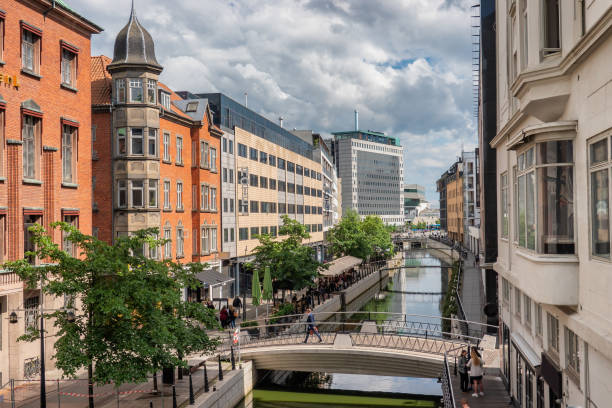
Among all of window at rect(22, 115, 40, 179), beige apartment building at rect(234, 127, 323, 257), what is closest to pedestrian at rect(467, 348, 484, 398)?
window at rect(22, 115, 40, 179)

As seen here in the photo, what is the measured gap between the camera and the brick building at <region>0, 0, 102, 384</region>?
2075 centimetres

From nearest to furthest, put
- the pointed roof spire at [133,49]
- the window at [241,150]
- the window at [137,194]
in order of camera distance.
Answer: the pointed roof spire at [133,49]
the window at [137,194]
the window at [241,150]

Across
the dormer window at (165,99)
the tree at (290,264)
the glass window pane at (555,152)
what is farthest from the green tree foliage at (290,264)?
the glass window pane at (555,152)

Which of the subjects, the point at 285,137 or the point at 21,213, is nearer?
the point at 21,213

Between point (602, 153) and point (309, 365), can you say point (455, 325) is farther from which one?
point (602, 153)

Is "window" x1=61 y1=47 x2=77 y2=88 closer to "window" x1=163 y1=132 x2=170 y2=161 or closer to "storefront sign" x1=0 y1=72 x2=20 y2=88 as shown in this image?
"storefront sign" x1=0 y1=72 x2=20 y2=88

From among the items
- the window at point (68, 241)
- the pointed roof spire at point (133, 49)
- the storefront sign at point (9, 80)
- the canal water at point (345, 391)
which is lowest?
the canal water at point (345, 391)

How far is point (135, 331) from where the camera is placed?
1753 cm

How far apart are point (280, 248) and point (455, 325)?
14.4m

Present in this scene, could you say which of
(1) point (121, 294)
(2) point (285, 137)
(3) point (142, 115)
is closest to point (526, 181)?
(1) point (121, 294)

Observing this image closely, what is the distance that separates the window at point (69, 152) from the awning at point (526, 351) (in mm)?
18738

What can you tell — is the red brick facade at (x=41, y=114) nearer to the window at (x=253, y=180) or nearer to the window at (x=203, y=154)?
the window at (x=203, y=154)

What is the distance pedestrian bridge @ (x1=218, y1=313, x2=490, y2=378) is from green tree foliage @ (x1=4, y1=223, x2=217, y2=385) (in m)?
8.23

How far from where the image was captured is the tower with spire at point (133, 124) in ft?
110
